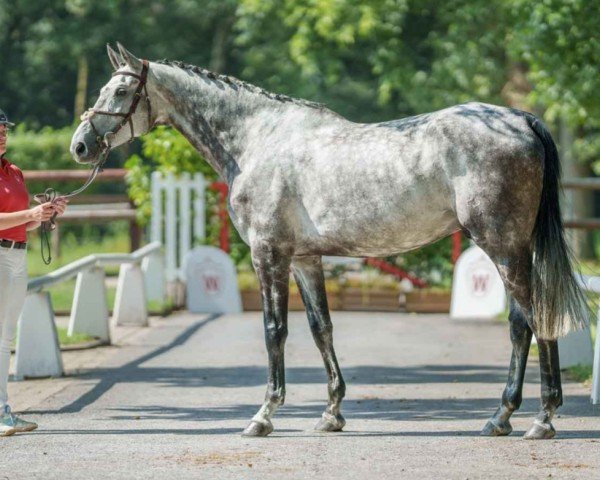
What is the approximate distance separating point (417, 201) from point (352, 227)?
45 centimetres

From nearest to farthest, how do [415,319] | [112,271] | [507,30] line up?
[415,319], [112,271], [507,30]

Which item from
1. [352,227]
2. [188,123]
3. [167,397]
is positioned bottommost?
[167,397]

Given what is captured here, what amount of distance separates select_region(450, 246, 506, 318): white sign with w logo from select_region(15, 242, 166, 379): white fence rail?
385 centimetres

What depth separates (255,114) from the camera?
9.44m

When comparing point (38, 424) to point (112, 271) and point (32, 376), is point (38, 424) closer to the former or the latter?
point (32, 376)

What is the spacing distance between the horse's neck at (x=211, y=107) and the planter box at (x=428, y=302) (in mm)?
9870

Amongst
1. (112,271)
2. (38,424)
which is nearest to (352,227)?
(38,424)

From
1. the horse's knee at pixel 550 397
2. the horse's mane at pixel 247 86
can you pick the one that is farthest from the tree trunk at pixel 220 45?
the horse's knee at pixel 550 397

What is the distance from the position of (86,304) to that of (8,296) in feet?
18.4

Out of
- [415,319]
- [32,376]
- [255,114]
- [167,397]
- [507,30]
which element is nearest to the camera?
[255,114]

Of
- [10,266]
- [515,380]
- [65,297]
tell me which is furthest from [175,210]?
[515,380]

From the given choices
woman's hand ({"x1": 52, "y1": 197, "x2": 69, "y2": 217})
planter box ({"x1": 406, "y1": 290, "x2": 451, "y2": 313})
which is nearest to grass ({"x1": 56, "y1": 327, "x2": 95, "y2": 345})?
woman's hand ({"x1": 52, "y1": 197, "x2": 69, "y2": 217})

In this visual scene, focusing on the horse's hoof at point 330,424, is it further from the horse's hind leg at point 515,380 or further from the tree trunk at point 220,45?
the tree trunk at point 220,45

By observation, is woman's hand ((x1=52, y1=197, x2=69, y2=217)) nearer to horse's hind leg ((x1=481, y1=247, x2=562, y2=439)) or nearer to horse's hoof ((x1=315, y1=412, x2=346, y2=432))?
horse's hoof ((x1=315, y1=412, x2=346, y2=432))
